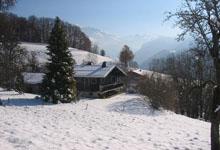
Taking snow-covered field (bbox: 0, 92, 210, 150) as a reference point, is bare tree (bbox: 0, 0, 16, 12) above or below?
above

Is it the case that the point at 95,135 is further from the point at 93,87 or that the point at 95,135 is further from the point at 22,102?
the point at 93,87

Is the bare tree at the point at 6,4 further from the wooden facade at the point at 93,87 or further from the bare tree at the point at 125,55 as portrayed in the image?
the bare tree at the point at 125,55

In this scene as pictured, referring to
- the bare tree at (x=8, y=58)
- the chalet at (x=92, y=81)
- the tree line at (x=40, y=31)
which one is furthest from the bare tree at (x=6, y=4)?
the tree line at (x=40, y=31)

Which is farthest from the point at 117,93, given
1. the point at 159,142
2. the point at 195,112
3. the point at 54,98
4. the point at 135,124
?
the point at 159,142

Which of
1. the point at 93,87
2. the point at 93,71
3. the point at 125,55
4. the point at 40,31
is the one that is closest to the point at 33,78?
the point at 93,71

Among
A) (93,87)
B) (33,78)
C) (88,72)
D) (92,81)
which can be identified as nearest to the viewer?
(93,87)

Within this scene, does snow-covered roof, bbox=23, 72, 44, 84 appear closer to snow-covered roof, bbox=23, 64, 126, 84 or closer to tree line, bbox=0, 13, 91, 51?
snow-covered roof, bbox=23, 64, 126, 84

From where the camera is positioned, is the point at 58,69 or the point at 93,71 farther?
the point at 93,71

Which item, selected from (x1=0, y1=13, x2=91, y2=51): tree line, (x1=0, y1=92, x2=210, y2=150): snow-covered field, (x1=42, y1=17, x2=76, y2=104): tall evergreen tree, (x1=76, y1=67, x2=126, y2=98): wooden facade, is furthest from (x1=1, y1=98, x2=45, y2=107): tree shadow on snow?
(x1=0, y1=13, x2=91, y2=51): tree line

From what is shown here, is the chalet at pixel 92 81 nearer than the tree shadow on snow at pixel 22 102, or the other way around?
the tree shadow on snow at pixel 22 102

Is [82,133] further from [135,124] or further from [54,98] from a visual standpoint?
[54,98]

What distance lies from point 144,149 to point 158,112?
1768 centimetres

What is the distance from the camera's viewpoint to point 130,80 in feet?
270

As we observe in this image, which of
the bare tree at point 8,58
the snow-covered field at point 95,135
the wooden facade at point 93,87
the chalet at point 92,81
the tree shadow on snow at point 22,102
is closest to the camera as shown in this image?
the snow-covered field at point 95,135
